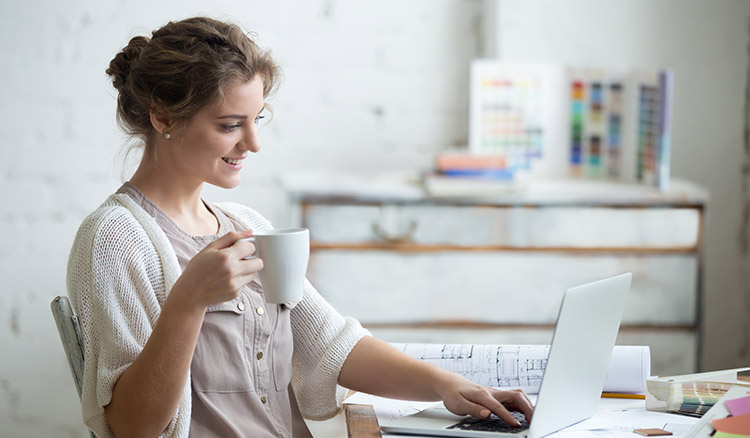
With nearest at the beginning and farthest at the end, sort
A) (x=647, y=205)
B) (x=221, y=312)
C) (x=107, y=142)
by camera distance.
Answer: (x=221, y=312), (x=647, y=205), (x=107, y=142)

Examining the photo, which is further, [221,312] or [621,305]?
[221,312]

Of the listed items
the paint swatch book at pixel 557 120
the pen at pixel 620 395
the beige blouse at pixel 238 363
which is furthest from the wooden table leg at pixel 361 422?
the paint swatch book at pixel 557 120

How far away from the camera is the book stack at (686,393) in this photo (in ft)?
3.39

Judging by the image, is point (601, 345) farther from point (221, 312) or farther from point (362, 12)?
point (362, 12)

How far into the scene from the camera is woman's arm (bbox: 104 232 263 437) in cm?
94

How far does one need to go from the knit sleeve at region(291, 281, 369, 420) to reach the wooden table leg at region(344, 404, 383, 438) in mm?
144

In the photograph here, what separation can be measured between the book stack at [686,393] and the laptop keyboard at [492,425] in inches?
6.8

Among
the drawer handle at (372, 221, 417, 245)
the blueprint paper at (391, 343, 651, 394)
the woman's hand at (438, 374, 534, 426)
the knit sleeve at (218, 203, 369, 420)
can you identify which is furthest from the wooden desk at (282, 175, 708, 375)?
the woman's hand at (438, 374, 534, 426)

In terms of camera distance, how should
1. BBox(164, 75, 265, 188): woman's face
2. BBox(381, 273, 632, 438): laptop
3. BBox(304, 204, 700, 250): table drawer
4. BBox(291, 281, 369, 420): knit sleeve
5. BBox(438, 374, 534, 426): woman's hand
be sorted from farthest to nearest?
BBox(304, 204, 700, 250): table drawer, BBox(291, 281, 369, 420): knit sleeve, BBox(164, 75, 265, 188): woman's face, BBox(438, 374, 534, 426): woman's hand, BBox(381, 273, 632, 438): laptop

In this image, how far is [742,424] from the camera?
2.81ft

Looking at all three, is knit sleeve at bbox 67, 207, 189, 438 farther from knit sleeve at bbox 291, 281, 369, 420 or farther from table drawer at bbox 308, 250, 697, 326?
table drawer at bbox 308, 250, 697, 326

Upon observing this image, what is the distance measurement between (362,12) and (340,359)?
148cm

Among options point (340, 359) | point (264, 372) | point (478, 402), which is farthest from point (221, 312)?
point (478, 402)

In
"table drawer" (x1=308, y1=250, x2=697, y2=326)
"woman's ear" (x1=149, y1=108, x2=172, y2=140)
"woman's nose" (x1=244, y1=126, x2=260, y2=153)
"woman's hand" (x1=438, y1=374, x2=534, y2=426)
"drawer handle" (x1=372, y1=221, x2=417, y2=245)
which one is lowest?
"table drawer" (x1=308, y1=250, x2=697, y2=326)
